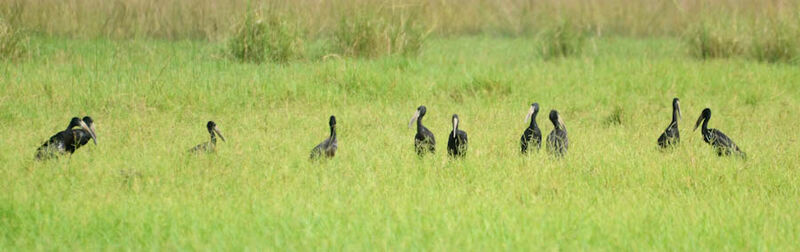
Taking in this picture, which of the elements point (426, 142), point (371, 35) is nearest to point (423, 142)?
point (426, 142)

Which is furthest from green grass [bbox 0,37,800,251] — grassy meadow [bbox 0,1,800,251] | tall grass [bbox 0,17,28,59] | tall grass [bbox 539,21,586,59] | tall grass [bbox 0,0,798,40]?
tall grass [bbox 539,21,586,59]

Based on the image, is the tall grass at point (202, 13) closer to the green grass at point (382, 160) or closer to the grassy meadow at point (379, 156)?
the grassy meadow at point (379, 156)

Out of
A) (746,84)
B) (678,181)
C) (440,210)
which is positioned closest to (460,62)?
(746,84)

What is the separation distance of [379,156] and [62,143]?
2.34m

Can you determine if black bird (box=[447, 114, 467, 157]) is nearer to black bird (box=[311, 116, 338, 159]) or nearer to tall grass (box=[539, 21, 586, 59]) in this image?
black bird (box=[311, 116, 338, 159])

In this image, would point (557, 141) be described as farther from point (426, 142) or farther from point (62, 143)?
point (62, 143)

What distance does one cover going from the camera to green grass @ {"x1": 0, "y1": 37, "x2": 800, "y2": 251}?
16.1ft

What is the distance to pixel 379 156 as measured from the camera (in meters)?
7.05

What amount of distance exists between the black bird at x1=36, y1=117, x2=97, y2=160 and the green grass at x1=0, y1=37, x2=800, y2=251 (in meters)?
0.15

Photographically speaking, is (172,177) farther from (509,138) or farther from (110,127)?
(509,138)

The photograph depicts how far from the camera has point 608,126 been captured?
9.17m

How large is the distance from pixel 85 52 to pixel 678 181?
8.68 meters

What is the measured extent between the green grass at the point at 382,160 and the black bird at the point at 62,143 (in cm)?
15

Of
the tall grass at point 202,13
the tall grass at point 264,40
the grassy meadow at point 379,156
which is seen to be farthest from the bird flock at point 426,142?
the tall grass at point 202,13
